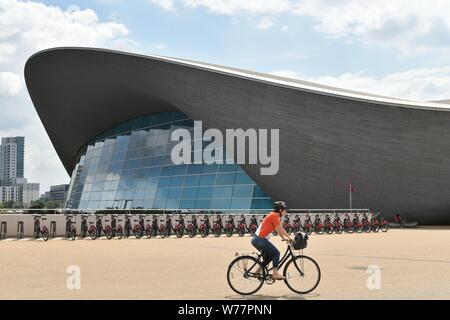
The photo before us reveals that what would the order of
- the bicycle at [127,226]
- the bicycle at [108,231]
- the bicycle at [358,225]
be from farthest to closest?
the bicycle at [358,225] < the bicycle at [127,226] < the bicycle at [108,231]

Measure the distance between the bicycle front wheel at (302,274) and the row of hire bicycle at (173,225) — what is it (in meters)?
15.7

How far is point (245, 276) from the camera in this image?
8.74 metres

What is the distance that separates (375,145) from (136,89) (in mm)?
17977

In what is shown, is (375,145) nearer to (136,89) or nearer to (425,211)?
(425,211)

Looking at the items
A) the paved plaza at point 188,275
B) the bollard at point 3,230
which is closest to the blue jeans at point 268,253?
the paved plaza at point 188,275

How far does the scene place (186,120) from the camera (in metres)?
44.0

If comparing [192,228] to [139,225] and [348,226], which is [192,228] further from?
[348,226]

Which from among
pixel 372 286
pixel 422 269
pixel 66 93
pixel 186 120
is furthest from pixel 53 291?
pixel 66 93

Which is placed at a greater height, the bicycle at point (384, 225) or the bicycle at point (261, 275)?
the bicycle at point (384, 225)

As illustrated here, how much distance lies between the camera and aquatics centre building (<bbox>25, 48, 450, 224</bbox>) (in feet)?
118

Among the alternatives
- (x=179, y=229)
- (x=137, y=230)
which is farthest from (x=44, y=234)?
(x=179, y=229)

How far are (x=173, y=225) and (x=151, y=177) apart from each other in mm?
18851

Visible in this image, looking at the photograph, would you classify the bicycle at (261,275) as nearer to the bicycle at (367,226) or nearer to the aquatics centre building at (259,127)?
the bicycle at (367,226)

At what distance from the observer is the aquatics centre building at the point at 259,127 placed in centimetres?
3591
